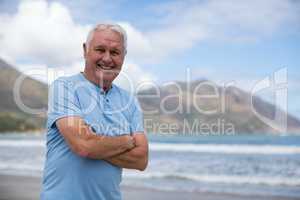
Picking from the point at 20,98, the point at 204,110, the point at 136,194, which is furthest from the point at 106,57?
the point at 204,110

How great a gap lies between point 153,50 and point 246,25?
152 cm

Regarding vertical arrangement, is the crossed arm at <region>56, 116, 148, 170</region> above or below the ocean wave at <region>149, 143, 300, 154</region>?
above

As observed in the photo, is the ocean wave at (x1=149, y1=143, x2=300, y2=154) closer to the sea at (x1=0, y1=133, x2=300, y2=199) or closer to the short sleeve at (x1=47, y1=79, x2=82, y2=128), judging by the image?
the sea at (x1=0, y1=133, x2=300, y2=199)

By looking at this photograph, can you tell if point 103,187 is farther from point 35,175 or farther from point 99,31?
point 35,175

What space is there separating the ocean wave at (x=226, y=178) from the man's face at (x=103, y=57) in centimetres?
441

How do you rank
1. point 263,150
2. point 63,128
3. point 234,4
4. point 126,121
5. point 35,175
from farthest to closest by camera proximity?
point 263,150
point 234,4
point 35,175
point 126,121
point 63,128

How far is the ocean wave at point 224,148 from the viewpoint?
8344mm

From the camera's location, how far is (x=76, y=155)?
1251 millimetres

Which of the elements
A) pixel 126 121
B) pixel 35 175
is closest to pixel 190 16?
pixel 35 175

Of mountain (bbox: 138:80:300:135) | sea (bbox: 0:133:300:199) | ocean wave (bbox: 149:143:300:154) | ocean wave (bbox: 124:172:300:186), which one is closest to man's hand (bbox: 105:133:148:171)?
sea (bbox: 0:133:300:199)

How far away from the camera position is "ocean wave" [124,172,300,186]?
19.2ft

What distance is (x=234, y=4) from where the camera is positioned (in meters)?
7.30

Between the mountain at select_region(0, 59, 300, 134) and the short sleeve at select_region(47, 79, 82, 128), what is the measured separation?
5.52m

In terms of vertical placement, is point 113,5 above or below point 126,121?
above
